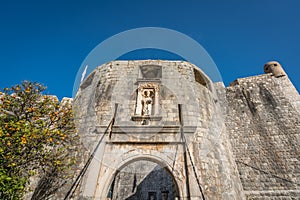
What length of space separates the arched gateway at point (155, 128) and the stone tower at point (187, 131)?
3 cm

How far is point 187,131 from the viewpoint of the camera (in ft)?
23.0

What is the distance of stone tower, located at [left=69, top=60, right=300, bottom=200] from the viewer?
20.9 feet

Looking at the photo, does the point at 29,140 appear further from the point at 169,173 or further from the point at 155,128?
the point at 169,173

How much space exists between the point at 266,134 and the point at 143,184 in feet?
32.3

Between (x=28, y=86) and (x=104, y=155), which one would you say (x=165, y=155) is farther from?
(x=28, y=86)

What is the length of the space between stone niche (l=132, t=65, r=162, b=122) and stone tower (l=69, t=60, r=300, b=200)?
0.04 metres

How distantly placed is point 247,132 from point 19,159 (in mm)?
10352

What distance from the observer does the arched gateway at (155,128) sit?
6219 millimetres

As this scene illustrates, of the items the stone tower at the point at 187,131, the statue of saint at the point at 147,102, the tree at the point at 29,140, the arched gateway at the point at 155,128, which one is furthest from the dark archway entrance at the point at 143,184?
the tree at the point at 29,140

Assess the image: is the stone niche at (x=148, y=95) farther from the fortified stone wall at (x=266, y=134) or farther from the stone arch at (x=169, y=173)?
the fortified stone wall at (x=266, y=134)

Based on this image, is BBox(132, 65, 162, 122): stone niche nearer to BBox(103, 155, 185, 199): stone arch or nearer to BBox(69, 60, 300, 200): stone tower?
BBox(69, 60, 300, 200): stone tower

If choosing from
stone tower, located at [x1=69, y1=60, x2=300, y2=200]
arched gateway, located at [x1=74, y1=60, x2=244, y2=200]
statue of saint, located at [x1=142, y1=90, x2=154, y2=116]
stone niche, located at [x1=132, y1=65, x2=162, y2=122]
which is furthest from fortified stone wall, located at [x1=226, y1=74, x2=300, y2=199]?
statue of saint, located at [x1=142, y1=90, x2=154, y2=116]

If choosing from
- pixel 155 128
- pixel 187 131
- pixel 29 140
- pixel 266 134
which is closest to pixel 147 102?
pixel 155 128

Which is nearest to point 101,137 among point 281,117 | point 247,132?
point 247,132
